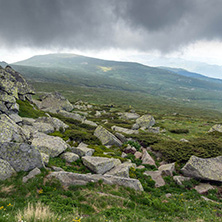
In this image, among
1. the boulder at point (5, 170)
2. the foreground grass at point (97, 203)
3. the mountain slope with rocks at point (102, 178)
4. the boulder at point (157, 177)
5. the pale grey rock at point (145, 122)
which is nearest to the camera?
the foreground grass at point (97, 203)

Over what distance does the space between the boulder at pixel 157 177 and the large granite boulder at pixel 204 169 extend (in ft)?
10.4

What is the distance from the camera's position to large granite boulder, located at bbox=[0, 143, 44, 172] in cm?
1207

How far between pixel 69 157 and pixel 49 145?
2.60 m

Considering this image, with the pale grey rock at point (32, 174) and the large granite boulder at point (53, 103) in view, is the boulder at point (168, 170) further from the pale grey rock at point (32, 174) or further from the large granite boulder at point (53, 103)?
the large granite boulder at point (53, 103)

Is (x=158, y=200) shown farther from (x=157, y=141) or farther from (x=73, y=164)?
(x=157, y=141)

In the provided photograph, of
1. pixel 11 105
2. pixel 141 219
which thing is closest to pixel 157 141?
pixel 141 219

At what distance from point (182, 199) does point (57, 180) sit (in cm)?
1045

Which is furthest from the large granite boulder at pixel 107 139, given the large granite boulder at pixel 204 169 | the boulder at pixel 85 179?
the large granite boulder at pixel 204 169

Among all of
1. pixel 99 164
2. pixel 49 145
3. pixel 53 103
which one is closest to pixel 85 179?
pixel 99 164

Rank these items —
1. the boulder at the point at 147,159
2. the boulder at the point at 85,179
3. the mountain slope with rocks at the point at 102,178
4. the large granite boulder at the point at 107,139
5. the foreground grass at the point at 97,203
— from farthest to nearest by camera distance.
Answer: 1. the large granite boulder at the point at 107,139
2. the boulder at the point at 147,159
3. the boulder at the point at 85,179
4. the mountain slope with rocks at the point at 102,178
5. the foreground grass at the point at 97,203

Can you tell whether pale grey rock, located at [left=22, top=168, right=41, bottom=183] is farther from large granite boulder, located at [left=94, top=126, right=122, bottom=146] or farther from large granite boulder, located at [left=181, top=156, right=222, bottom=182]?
large granite boulder, located at [left=181, top=156, right=222, bottom=182]

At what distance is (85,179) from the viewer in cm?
1231

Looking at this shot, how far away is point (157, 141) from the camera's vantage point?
2406cm

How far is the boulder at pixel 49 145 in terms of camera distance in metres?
15.6
